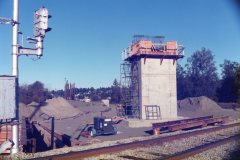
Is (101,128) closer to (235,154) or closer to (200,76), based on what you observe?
(235,154)

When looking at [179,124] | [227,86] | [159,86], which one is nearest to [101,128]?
[179,124]

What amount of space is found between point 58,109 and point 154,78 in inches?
608

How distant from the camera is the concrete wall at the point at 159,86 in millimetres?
34625

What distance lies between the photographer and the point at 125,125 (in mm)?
29984

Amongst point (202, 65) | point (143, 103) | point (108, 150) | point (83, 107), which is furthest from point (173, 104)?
point (202, 65)

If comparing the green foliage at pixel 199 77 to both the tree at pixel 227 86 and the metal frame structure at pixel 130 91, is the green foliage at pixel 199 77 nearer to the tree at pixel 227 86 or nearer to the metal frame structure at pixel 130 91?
the tree at pixel 227 86

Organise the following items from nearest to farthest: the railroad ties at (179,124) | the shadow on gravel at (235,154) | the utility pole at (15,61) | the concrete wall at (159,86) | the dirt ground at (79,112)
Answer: the shadow on gravel at (235,154), the utility pole at (15,61), the railroad ties at (179,124), the dirt ground at (79,112), the concrete wall at (159,86)

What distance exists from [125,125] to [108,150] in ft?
55.1

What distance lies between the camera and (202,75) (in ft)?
267

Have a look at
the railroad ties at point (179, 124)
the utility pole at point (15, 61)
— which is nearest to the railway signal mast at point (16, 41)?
the utility pole at point (15, 61)

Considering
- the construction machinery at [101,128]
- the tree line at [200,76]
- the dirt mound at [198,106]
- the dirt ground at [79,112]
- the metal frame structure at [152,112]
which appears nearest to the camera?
the construction machinery at [101,128]

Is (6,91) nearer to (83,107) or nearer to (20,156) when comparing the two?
(20,156)

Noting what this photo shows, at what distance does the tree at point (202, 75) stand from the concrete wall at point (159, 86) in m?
41.2

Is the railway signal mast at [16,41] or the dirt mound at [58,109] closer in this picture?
the railway signal mast at [16,41]
